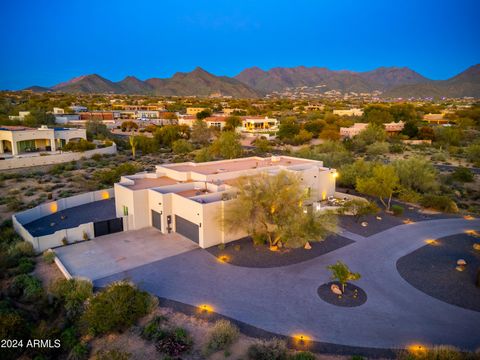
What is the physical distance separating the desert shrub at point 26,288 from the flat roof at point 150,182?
28.8ft

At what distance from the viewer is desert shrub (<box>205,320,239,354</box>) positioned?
10.7 m

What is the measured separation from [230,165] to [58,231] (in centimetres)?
1411

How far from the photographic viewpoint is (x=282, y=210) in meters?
17.8

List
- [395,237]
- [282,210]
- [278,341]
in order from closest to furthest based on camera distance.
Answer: [278,341] → [282,210] → [395,237]

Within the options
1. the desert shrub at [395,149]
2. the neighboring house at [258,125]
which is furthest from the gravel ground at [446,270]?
the neighboring house at [258,125]

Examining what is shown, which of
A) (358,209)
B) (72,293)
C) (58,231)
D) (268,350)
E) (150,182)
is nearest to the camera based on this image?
(268,350)

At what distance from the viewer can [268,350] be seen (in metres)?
10.4

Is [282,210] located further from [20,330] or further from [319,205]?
[20,330]

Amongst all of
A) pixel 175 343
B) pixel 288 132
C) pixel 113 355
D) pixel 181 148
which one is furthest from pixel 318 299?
pixel 288 132

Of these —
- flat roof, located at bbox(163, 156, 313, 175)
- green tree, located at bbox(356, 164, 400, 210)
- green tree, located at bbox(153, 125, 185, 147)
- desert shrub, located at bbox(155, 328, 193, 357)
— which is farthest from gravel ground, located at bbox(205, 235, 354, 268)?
green tree, located at bbox(153, 125, 185, 147)

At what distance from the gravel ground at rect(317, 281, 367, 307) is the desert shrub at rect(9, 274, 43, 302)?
1126 cm

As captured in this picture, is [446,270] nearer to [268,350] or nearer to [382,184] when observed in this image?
[382,184]

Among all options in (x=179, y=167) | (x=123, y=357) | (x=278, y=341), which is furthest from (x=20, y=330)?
(x=179, y=167)

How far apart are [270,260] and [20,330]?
10280mm
